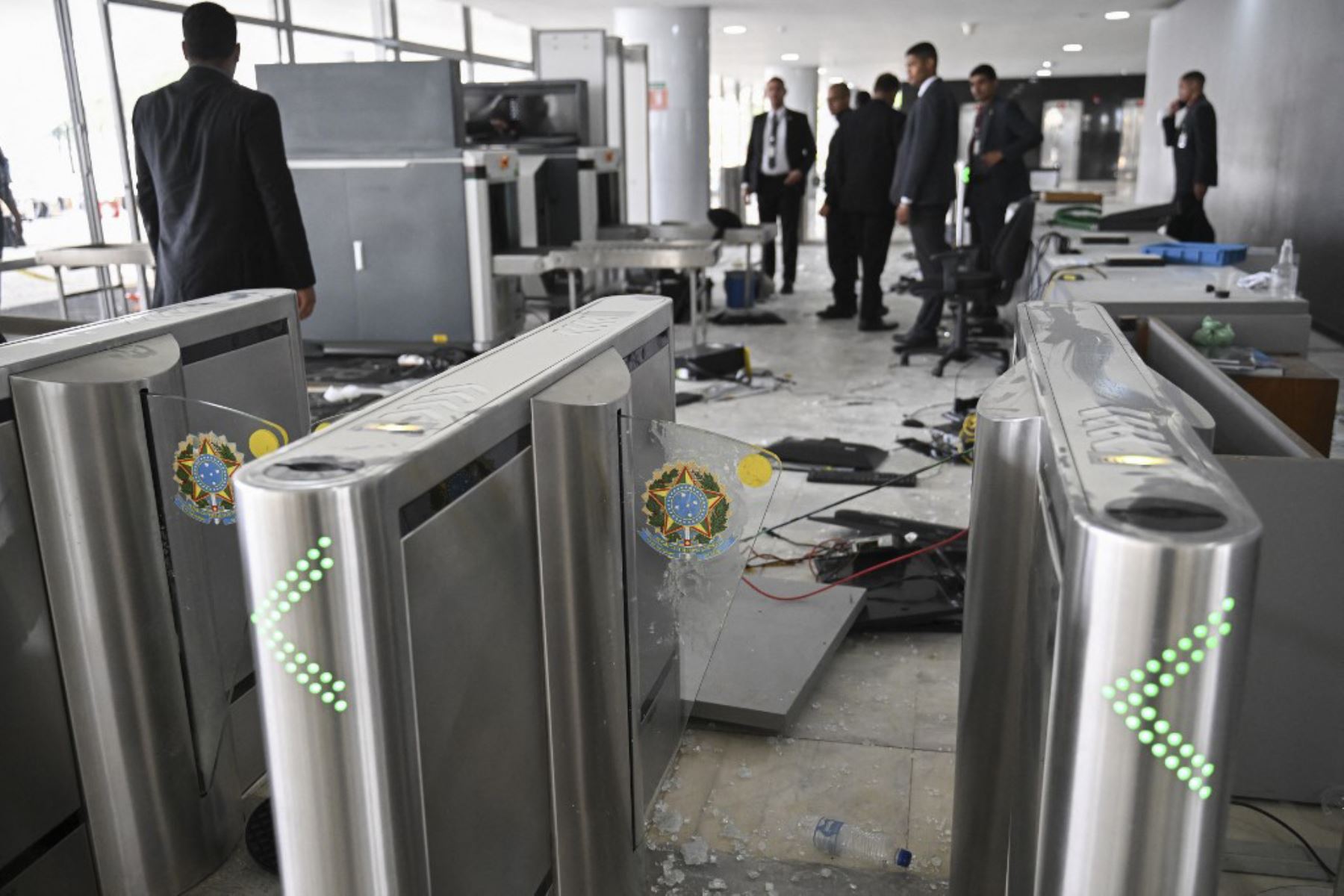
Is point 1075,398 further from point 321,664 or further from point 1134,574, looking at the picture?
point 321,664

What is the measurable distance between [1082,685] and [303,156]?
19.0 feet

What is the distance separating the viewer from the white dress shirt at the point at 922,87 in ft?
18.6

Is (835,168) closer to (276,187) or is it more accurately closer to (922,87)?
(922,87)

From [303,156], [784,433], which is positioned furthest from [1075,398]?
[303,156]

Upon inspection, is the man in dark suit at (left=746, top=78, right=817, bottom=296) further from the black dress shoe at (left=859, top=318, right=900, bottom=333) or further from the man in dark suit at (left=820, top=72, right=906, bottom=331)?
the black dress shoe at (left=859, top=318, right=900, bottom=333)

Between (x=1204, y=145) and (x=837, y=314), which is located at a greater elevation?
(x=1204, y=145)

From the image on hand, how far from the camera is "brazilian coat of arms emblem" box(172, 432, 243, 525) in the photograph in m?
1.56

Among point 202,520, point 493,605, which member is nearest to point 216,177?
point 202,520

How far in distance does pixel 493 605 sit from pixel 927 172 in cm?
501

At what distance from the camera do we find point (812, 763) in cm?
203

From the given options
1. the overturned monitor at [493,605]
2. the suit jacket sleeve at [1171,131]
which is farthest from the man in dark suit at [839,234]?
the overturned monitor at [493,605]

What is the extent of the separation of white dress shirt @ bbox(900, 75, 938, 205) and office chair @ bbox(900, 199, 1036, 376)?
1.06 feet

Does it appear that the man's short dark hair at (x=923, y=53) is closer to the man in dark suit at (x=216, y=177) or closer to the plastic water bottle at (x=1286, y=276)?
the plastic water bottle at (x=1286, y=276)

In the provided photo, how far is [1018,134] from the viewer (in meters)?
6.07
